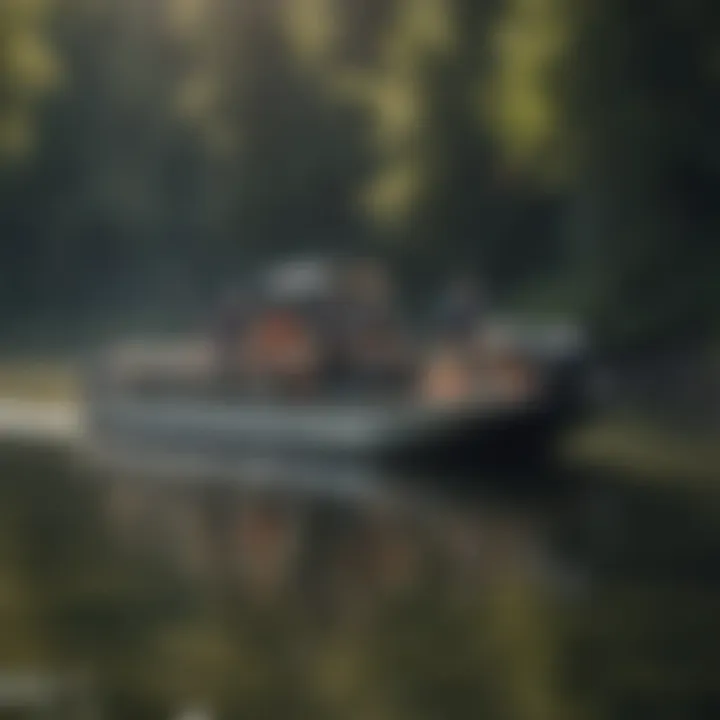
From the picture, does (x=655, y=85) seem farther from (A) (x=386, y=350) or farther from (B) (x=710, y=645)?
(B) (x=710, y=645)

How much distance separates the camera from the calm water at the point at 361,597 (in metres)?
2.50

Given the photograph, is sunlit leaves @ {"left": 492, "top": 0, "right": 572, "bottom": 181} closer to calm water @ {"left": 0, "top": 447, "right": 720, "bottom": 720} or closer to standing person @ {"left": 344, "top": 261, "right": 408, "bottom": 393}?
standing person @ {"left": 344, "top": 261, "right": 408, "bottom": 393}

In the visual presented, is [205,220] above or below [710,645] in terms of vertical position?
above

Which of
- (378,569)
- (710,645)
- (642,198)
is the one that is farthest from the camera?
(642,198)

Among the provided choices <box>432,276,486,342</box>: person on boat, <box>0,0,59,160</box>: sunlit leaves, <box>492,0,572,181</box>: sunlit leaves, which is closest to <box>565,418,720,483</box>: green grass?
<box>432,276,486,342</box>: person on boat

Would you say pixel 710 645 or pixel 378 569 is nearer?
pixel 710 645

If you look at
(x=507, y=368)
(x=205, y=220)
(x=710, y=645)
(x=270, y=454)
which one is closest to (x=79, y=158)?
(x=205, y=220)

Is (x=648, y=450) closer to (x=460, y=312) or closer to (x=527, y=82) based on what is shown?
(x=460, y=312)

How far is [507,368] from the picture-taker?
2893 mm

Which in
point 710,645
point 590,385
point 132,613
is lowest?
point 710,645

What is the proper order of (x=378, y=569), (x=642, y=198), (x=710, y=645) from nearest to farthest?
(x=710, y=645)
(x=378, y=569)
(x=642, y=198)

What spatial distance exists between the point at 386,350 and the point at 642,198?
51 centimetres

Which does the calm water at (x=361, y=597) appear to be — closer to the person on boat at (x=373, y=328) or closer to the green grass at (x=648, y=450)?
the green grass at (x=648, y=450)

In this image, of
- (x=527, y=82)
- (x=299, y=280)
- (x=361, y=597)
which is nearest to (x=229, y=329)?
(x=299, y=280)
